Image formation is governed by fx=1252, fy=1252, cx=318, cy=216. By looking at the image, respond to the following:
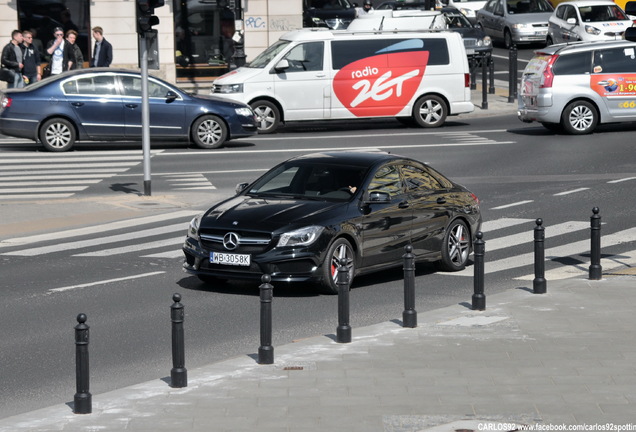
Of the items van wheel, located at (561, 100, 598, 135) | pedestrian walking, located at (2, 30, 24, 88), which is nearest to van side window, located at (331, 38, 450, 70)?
van wheel, located at (561, 100, 598, 135)

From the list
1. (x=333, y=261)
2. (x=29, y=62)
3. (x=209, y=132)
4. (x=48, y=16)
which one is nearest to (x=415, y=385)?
(x=333, y=261)

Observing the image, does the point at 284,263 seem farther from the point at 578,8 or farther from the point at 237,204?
the point at 578,8

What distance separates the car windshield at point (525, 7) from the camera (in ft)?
154

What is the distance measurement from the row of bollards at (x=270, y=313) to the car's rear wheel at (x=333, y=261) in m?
1.46

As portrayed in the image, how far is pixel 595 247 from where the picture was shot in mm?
13164

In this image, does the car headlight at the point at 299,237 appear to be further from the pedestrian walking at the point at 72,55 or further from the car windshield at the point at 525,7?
the car windshield at the point at 525,7

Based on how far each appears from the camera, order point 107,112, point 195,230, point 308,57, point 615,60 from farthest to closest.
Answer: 1. point 308,57
2. point 615,60
3. point 107,112
4. point 195,230

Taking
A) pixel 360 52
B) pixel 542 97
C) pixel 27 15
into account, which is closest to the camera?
pixel 542 97

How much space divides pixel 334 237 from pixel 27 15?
25282 millimetres

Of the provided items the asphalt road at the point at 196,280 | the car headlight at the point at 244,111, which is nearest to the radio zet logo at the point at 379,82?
the asphalt road at the point at 196,280

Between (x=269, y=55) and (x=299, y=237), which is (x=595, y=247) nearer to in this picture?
(x=299, y=237)

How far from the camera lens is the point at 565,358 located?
31.6ft

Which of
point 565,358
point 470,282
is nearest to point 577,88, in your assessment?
point 470,282

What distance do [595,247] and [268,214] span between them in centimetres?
348
